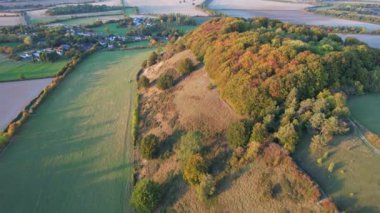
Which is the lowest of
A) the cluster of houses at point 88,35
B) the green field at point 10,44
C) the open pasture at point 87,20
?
the cluster of houses at point 88,35

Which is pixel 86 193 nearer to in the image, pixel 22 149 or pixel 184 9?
pixel 22 149

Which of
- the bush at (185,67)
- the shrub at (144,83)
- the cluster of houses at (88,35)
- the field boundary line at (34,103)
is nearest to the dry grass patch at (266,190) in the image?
the bush at (185,67)

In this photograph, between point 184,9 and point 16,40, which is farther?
point 184,9

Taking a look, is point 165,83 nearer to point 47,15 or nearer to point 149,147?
point 149,147

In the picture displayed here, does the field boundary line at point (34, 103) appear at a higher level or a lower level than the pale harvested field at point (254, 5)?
lower

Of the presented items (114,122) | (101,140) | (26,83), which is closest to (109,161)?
(101,140)

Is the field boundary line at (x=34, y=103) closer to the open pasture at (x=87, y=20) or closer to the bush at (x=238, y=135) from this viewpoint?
the bush at (x=238, y=135)

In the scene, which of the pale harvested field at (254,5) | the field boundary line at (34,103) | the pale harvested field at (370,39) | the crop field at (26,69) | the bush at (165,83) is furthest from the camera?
the pale harvested field at (254,5)
